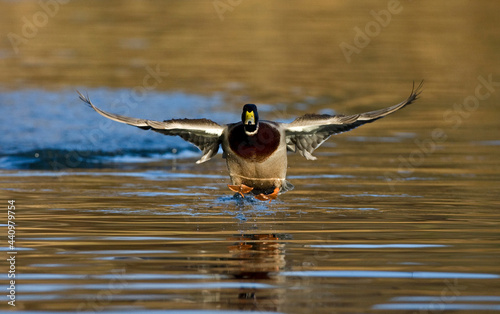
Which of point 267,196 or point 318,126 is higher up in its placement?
point 318,126

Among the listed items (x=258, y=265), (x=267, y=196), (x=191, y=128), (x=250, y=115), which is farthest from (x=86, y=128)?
(x=258, y=265)

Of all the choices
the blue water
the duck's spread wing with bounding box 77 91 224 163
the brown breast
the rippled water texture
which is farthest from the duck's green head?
the blue water

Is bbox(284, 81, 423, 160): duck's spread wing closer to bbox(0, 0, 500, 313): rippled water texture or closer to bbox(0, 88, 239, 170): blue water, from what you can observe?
bbox(0, 0, 500, 313): rippled water texture

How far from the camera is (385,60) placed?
27047 millimetres

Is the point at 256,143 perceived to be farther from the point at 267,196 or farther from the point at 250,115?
the point at 267,196

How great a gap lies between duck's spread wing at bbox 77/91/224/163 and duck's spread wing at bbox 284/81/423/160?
31.6 inches

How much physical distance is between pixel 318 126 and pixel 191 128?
4.41 feet

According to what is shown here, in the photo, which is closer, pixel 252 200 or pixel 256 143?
pixel 256 143

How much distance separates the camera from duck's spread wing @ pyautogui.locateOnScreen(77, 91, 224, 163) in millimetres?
10414

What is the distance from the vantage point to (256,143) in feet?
34.9

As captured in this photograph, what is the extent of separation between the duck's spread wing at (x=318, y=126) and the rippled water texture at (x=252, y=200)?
25.2 inches

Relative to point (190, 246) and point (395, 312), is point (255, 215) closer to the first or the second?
point (190, 246)

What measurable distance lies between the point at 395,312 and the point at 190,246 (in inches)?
102

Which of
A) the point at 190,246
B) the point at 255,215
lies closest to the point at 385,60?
the point at 255,215
